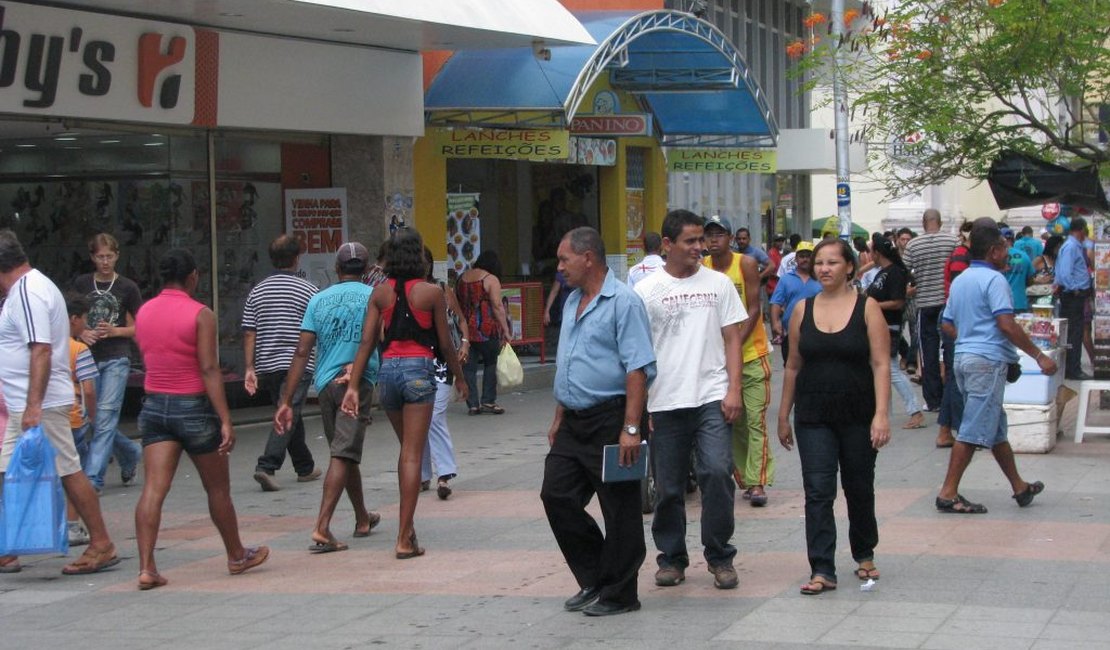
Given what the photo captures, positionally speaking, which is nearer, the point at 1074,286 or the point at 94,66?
the point at 94,66

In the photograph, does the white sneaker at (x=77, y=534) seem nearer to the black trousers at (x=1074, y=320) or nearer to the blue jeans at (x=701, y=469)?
the blue jeans at (x=701, y=469)

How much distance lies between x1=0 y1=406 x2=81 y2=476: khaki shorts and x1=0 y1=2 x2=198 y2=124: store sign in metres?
4.89

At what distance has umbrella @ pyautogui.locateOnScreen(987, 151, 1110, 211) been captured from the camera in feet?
42.9

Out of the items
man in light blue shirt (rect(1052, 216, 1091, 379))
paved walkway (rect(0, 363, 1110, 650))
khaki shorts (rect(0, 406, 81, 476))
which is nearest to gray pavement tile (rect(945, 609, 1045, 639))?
paved walkway (rect(0, 363, 1110, 650))

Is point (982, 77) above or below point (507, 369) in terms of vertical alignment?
above

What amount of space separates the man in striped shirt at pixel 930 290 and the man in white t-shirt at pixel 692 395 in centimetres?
698

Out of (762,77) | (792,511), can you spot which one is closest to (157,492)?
(792,511)

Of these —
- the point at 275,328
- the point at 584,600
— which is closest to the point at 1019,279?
the point at 275,328

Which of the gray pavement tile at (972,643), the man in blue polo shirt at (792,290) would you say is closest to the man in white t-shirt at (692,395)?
the gray pavement tile at (972,643)

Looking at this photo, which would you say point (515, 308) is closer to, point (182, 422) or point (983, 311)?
point (983, 311)

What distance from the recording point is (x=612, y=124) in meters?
20.1

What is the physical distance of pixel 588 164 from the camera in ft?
69.6

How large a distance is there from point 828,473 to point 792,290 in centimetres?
602

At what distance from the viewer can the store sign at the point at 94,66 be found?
493 inches
